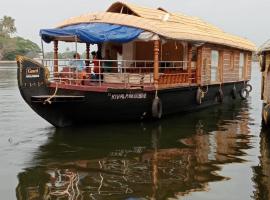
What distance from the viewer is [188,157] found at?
27.5ft

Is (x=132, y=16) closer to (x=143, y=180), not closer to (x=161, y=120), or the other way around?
(x=161, y=120)

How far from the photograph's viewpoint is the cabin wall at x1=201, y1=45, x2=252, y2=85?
15142 mm

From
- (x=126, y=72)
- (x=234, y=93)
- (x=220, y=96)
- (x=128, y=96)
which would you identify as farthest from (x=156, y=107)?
(x=234, y=93)

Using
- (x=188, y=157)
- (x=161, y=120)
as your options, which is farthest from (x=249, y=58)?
(x=188, y=157)

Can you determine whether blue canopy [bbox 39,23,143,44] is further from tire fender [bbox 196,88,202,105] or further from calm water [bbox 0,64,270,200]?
tire fender [bbox 196,88,202,105]

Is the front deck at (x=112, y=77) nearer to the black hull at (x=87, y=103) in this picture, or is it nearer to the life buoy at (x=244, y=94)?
the black hull at (x=87, y=103)

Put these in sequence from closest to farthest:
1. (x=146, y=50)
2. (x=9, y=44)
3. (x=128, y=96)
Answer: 1. (x=128, y=96)
2. (x=146, y=50)
3. (x=9, y=44)

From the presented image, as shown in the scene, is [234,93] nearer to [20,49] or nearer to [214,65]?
[214,65]

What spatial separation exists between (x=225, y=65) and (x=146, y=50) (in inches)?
163

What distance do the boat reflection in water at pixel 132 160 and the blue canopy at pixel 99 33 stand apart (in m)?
2.36

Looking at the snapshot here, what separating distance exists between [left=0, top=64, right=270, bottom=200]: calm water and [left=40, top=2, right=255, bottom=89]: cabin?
1.47m

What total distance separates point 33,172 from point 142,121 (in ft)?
18.2

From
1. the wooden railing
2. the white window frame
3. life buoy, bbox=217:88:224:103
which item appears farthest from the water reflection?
life buoy, bbox=217:88:224:103

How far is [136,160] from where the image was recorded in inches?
320
